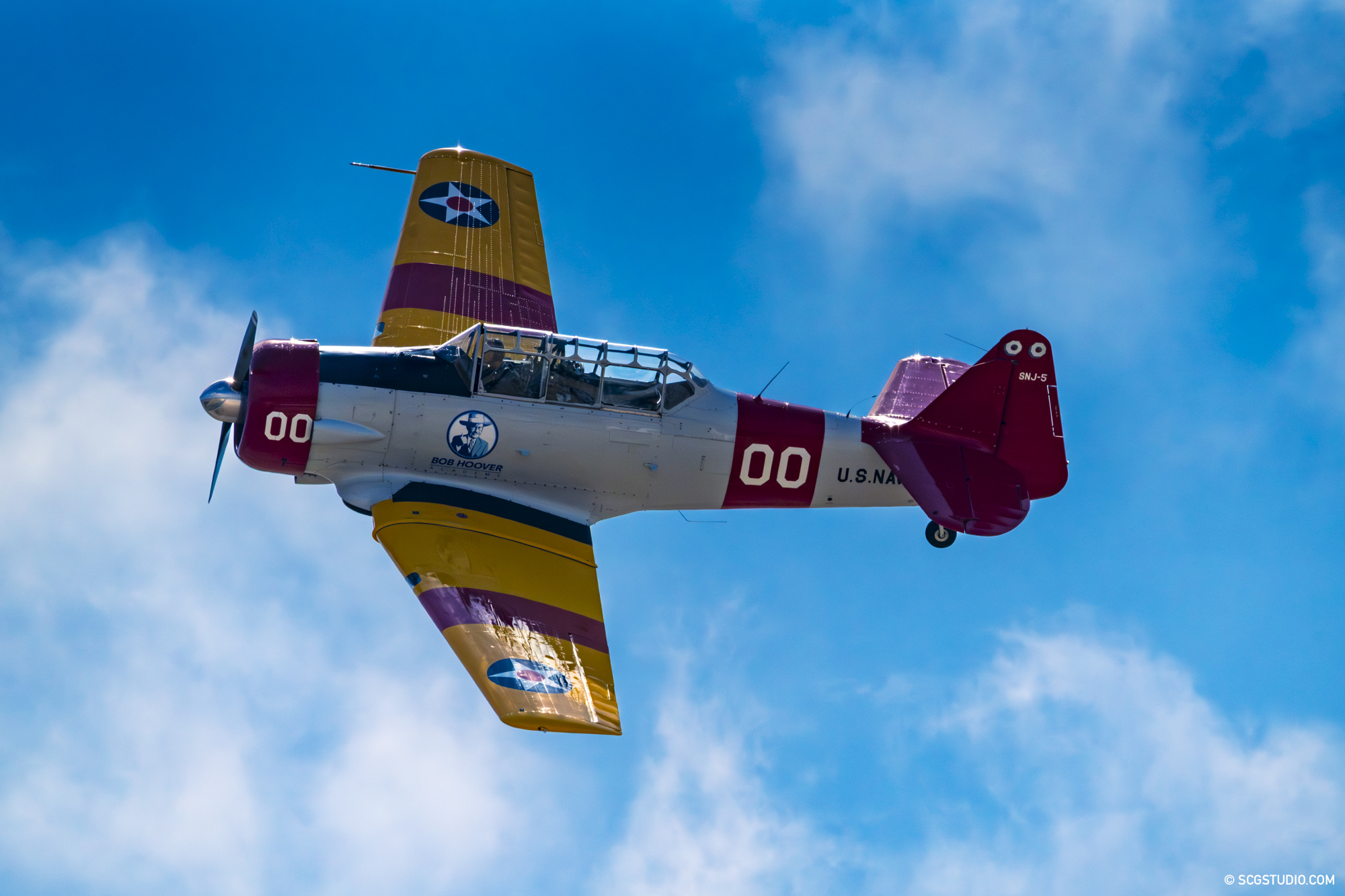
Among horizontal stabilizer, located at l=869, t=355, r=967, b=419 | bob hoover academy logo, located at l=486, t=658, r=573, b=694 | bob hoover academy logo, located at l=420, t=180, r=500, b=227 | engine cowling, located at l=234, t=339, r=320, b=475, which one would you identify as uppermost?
bob hoover academy logo, located at l=420, t=180, r=500, b=227

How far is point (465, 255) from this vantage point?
59.6 ft

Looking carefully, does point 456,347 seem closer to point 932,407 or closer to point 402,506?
point 402,506

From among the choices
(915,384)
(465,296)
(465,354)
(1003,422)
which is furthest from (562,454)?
(1003,422)

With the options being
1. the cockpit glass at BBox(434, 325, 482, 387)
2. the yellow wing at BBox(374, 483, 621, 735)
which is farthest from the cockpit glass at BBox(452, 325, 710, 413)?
the yellow wing at BBox(374, 483, 621, 735)

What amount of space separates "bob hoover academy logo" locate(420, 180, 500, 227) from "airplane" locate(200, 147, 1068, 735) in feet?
5.71

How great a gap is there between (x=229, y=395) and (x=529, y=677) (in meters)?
5.04

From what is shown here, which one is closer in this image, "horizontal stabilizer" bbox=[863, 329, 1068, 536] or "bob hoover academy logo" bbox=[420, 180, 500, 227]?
"horizontal stabilizer" bbox=[863, 329, 1068, 536]

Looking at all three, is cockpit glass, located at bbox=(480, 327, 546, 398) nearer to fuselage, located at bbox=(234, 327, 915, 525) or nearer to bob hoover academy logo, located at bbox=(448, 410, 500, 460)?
fuselage, located at bbox=(234, 327, 915, 525)

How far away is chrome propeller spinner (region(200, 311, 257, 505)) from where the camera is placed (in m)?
15.1

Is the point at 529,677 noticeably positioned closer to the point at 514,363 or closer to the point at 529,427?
Answer: the point at 529,427

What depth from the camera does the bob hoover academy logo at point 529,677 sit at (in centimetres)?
1293

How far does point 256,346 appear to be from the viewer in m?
15.1

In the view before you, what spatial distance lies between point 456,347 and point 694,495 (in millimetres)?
3344

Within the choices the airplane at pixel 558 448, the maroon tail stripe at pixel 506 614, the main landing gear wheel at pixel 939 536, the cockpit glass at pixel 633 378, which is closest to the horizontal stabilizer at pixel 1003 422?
the airplane at pixel 558 448
